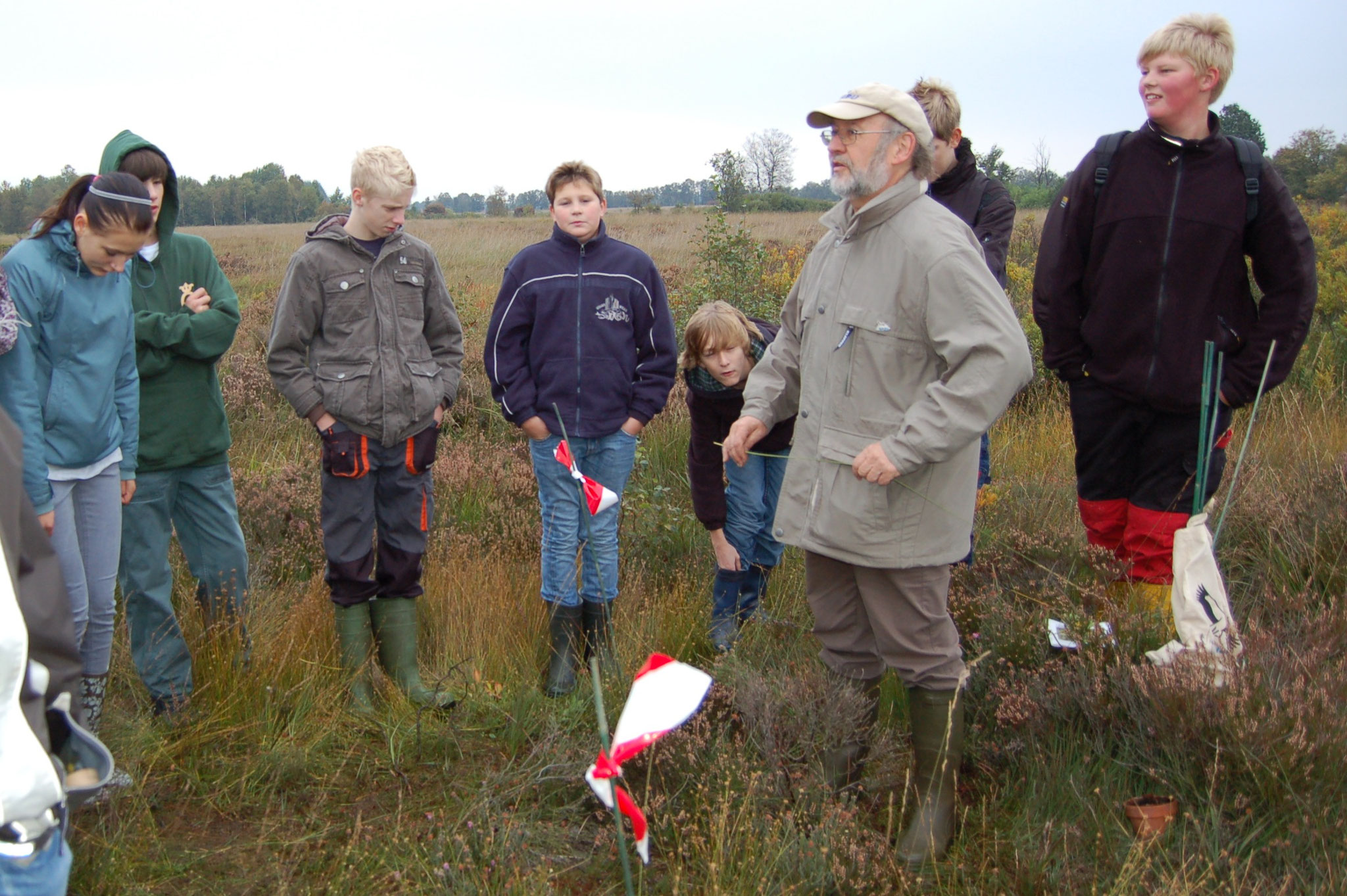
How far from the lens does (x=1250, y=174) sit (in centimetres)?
350

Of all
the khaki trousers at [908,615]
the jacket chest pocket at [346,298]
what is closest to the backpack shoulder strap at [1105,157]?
the khaki trousers at [908,615]

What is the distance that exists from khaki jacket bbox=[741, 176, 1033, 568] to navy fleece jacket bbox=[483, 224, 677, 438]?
1.16 metres

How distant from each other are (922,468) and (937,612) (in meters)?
0.43

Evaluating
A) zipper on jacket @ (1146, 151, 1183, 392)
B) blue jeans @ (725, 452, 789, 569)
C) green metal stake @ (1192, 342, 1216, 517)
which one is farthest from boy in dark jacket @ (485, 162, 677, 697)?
green metal stake @ (1192, 342, 1216, 517)

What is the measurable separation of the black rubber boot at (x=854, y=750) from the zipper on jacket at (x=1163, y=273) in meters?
1.47

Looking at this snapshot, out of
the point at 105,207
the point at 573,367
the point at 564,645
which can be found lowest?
the point at 564,645

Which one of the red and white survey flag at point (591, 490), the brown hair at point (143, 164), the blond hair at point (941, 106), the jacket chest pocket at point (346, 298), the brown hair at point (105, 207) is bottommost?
the red and white survey flag at point (591, 490)

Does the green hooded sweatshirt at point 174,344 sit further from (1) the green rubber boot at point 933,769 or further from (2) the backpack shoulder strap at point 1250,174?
(2) the backpack shoulder strap at point 1250,174

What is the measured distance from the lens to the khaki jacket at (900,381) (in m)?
2.70

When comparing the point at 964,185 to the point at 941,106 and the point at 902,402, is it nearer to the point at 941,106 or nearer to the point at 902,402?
the point at 941,106

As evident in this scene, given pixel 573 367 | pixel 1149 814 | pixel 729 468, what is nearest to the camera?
pixel 1149 814

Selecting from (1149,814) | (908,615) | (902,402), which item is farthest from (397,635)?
(1149,814)

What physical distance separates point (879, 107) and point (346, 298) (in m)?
2.07

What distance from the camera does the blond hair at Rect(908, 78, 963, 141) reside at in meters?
4.11
